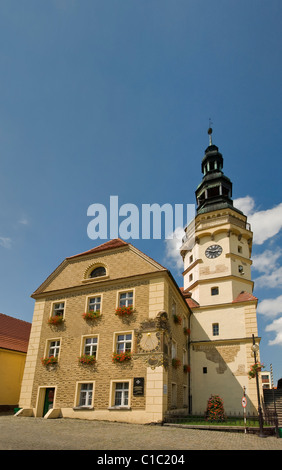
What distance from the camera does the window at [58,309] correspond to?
23.2m

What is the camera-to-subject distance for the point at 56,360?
68.9 ft

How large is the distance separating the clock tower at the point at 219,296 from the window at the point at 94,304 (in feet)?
33.4

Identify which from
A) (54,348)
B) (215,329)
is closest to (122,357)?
(54,348)

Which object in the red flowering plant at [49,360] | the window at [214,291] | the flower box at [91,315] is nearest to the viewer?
the flower box at [91,315]

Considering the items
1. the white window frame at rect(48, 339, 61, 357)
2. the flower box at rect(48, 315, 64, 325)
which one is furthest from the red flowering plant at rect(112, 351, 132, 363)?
the flower box at rect(48, 315, 64, 325)

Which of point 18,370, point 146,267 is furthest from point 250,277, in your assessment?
point 18,370

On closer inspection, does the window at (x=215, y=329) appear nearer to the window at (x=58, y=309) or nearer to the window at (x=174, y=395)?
the window at (x=174, y=395)

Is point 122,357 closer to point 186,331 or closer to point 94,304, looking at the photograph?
point 94,304

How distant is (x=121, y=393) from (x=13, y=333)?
47.1ft

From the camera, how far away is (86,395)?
19438 mm

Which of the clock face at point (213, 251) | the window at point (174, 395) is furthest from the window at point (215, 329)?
the window at point (174, 395)

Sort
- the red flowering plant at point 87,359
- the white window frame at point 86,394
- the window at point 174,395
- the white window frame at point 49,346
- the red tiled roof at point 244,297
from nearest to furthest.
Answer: the white window frame at point 86,394 → the red flowering plant at point 87,359 → the window at point 174,395 → the white window frame at point 49,346 → the red tiled roof at point 244,297
